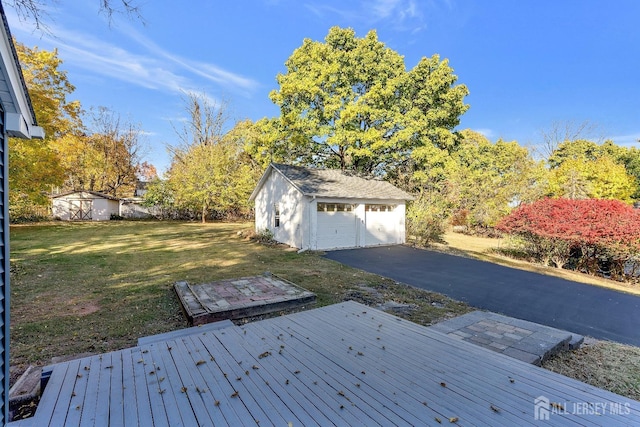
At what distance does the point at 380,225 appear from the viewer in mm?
14383

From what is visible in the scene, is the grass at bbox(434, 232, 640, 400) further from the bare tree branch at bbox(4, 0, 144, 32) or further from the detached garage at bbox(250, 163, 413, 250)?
the detached garage at bbox(250, 163, 413, 250)

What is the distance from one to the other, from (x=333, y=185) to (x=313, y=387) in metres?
11.7

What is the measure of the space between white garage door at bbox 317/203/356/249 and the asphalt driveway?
1.55 metres

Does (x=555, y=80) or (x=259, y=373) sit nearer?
(x=259, y=373)

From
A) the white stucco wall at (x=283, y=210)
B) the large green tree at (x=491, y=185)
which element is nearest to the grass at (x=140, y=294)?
the white stucco wall at (x=283, y=210)

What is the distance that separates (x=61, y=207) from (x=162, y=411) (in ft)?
105

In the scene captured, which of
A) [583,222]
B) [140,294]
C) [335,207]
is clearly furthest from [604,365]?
[335,207]

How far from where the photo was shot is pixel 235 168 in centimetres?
2597

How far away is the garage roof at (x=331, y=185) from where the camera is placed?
1267cm

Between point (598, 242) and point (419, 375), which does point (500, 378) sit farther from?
point (598, 242)

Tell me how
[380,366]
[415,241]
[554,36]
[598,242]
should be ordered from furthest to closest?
[415,241] < [554,36] < [598,242] < [380,366]

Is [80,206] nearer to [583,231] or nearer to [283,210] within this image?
[283,210]

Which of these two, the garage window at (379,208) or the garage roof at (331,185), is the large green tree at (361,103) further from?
the garage window at (379,208)

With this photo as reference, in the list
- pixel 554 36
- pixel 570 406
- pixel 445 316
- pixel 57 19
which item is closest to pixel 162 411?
pixel 570 406
